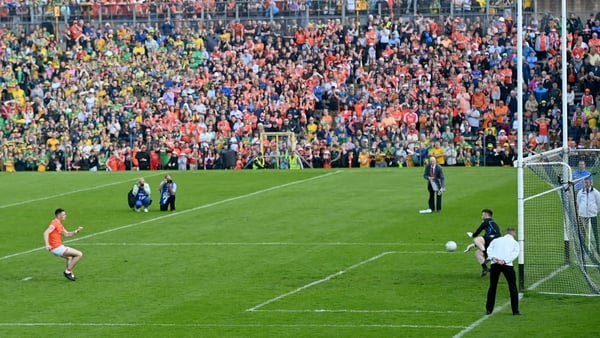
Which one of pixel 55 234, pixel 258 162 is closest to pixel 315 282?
pixel 55 234

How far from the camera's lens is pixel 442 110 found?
57.5 meters

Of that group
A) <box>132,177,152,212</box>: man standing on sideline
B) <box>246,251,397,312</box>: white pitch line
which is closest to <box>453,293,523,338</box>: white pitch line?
<box>246,251,397,312</box>: white pitch line

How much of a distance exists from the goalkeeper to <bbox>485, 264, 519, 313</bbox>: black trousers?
3.51m

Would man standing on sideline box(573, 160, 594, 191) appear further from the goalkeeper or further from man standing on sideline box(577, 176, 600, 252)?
the goalkeeper

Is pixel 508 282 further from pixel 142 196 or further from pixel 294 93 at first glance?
pixel 294 93

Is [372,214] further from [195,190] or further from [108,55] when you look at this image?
[108,55]

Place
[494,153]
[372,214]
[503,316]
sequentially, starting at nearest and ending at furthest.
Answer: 1. [503,316]
2. [372,214]
3. [494,153]

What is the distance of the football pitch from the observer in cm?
2608

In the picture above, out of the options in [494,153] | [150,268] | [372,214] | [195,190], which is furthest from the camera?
[494,153]

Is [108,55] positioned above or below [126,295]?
above

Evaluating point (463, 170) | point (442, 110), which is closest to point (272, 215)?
point (463, 170)

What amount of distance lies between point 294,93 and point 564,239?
30832 mm

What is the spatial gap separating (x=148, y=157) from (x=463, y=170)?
14.6m

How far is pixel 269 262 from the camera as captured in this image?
3456 centimetres
